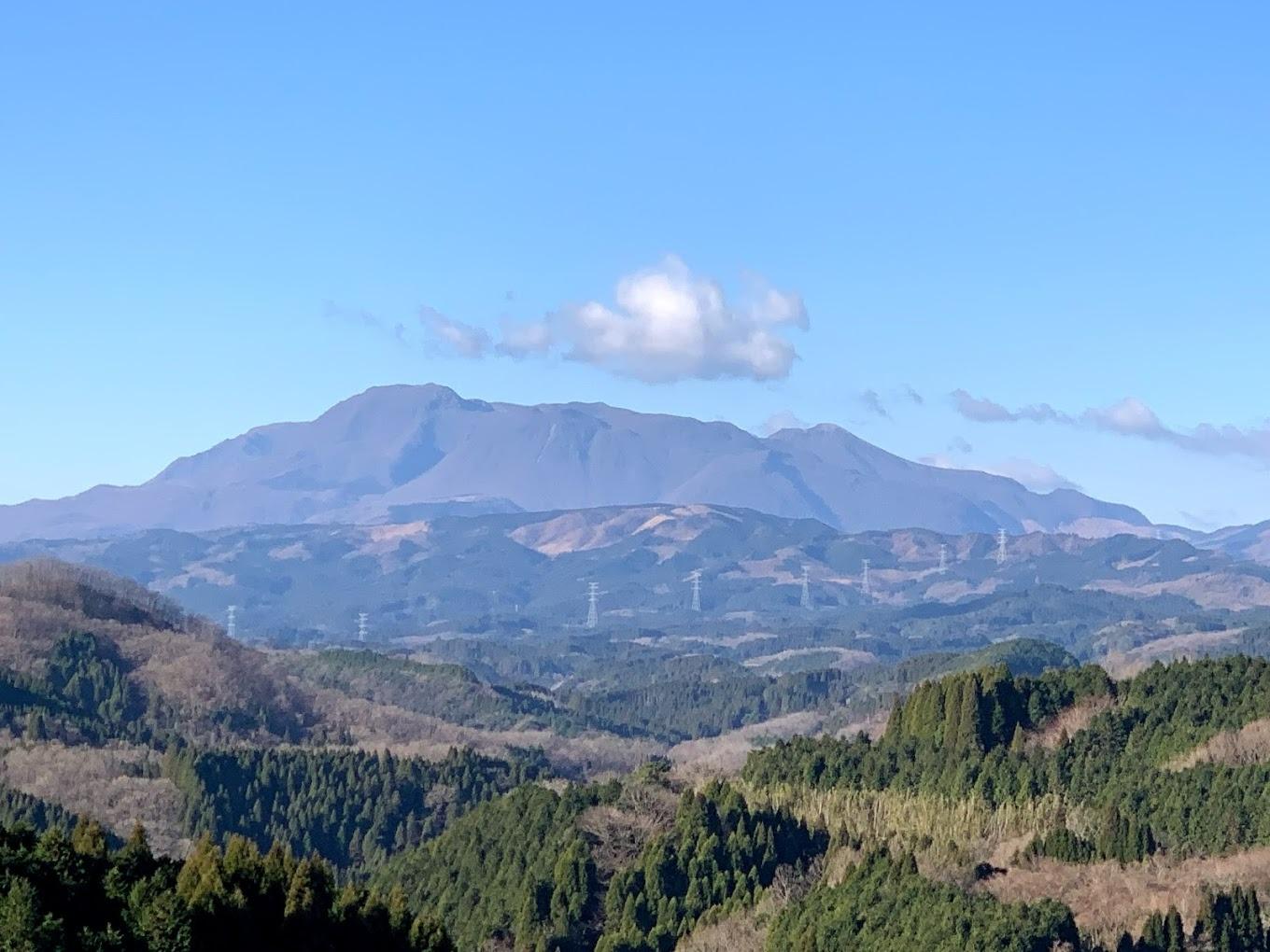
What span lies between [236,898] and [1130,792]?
2460 inches

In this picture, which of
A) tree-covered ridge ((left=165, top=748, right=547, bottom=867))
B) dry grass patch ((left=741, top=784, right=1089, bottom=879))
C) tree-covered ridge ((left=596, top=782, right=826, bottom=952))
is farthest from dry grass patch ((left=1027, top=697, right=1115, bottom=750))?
tree-covered ridge ((left=165, top=748, right=547, bottom=867))

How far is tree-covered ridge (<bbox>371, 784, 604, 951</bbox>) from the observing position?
10375 cm

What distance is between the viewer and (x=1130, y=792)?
11344cm

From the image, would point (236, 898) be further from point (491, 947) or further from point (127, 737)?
point (127, 737)

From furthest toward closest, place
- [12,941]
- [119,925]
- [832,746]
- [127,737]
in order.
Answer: [127,737]
[832,746]
[119,925]
[12,941]

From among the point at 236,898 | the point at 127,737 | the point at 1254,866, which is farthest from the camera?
the point at 127,737

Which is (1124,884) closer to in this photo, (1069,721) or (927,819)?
(927,819)

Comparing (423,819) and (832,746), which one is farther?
(423,819)

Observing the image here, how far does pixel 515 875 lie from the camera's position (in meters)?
112

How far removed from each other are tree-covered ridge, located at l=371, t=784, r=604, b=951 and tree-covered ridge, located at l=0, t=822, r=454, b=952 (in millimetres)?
25445

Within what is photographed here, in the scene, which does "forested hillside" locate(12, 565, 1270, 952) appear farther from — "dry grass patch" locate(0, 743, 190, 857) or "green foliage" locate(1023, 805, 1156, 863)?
"dry grass patch" locate(0, 743, 190, 857)

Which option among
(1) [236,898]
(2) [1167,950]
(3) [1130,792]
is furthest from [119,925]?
(3) [1130,792]

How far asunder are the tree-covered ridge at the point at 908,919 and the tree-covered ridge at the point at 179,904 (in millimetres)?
19195

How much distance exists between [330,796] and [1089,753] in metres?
62.5
